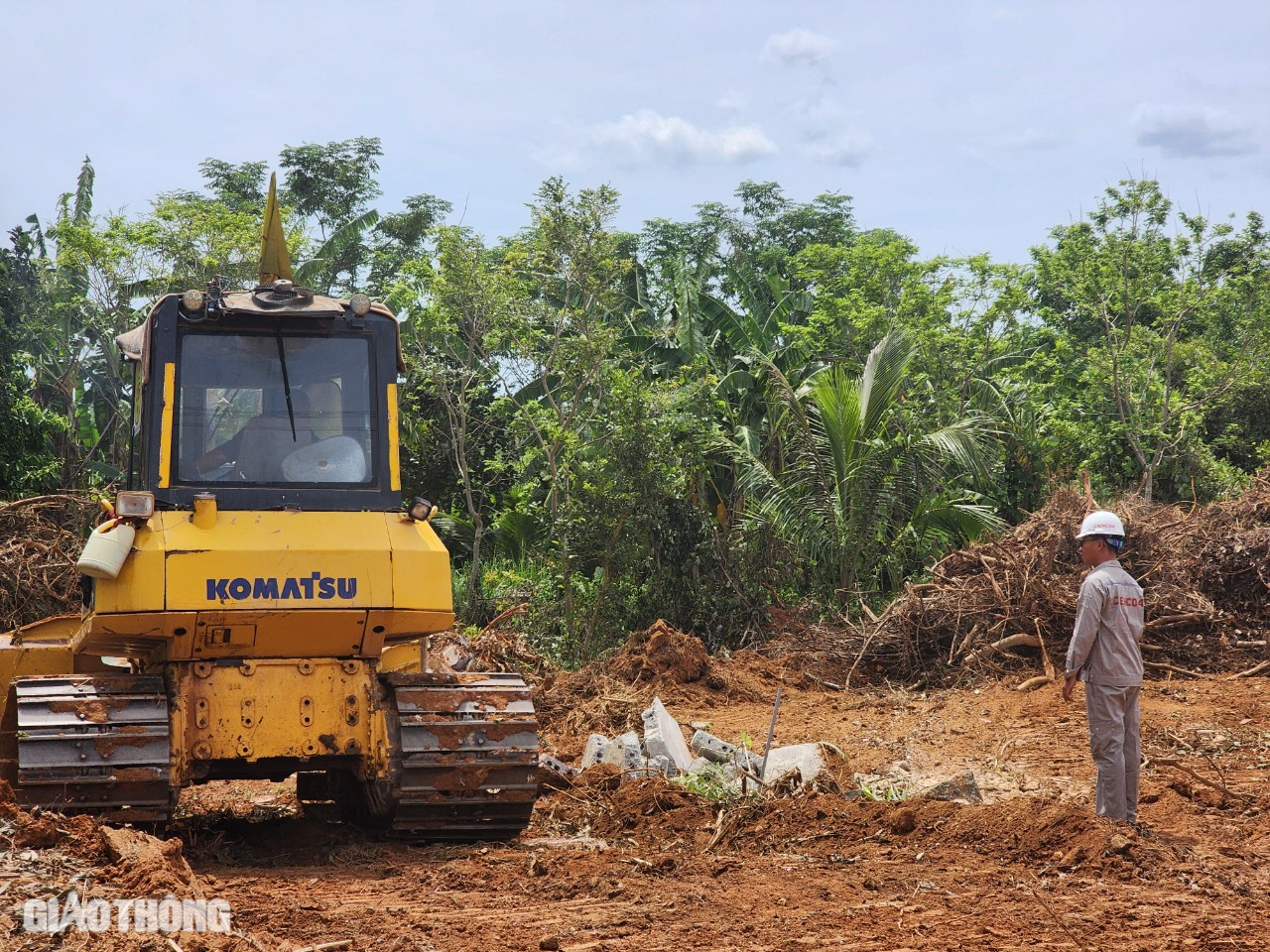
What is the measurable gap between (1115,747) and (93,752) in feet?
17.5

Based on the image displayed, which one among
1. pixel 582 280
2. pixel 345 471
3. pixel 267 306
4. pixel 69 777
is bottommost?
pixel 69 777

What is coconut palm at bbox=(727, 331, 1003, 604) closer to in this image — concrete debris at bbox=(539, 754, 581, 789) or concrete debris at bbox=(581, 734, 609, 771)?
concrete debris at bbox=(581, 734, 609, 771)

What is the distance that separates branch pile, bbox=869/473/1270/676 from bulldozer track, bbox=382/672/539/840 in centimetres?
746

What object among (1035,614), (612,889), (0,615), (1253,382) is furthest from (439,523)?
(612,889)

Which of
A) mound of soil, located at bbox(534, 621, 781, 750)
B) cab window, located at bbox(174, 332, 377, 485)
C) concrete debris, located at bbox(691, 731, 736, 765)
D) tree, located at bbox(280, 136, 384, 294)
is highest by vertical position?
tree, located at bbox(280, 136, 384, 294)

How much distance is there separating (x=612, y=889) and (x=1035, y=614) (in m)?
8.76

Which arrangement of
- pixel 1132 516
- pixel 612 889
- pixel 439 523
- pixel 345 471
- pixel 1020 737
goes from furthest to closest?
1. pixel 439 523
2. pixel 1132 516
3. pixel 1020 737
4. pixel 345 471
5. pixel 612 889

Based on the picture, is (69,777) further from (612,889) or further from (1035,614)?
(1035,614)

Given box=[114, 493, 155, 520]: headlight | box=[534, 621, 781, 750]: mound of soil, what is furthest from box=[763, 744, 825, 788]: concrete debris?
box=[114, 493, 155, 520]: headlight

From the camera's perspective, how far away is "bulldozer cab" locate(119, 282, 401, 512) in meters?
6.82

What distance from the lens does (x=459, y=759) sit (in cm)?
678

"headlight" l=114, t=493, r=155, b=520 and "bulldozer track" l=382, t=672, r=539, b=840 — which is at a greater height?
"headlight" l=114, t=493, r=155, b=520

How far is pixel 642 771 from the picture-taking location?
8.89 metres

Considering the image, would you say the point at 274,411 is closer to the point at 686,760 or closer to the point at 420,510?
the point at 420,510
